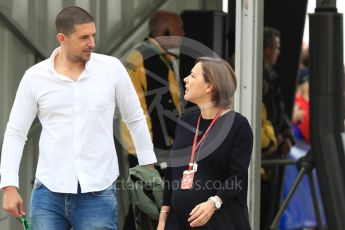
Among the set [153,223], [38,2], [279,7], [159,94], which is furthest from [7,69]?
[279,7]

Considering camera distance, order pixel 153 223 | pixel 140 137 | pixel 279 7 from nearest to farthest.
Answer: pixel 140 137 < pixel 153 223 < pixel 279 7

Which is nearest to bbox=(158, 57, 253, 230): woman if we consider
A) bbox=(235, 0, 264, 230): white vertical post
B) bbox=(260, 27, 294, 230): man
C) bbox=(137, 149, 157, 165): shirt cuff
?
bbox=(137, 149, 157, 165): shirt cuff

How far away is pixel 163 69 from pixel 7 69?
1135mm

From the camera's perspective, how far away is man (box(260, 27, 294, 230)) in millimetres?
9711

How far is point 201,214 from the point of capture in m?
5.27

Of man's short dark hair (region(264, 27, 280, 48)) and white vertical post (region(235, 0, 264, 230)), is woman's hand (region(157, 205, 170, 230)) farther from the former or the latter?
man's short dark hair (region(264, 27, 280, 48))

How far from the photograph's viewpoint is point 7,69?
7469 millimetres

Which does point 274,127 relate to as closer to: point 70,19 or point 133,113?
point 133,113

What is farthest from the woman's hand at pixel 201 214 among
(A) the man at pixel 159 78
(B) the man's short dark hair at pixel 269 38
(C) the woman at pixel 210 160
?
(B) the man's short dark hair at pixel 269 38

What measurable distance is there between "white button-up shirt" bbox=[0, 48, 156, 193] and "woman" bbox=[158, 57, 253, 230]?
36 cm

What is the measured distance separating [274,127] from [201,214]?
182 inches

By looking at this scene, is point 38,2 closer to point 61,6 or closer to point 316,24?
point 61,6

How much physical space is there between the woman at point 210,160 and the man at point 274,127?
13.7ft

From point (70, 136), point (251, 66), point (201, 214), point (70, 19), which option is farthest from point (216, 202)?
point (251, 66)
